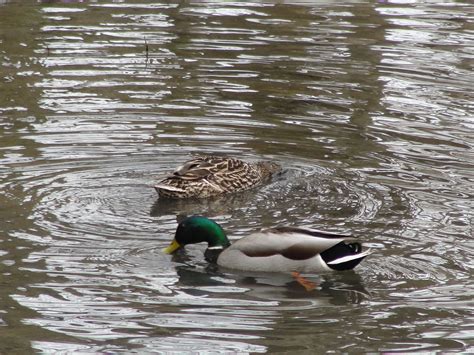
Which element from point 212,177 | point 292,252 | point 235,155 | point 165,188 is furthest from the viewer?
point 235,155

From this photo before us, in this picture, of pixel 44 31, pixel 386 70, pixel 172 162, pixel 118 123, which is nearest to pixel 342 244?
pixel 172 162

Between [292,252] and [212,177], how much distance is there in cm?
238

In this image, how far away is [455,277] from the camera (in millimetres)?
9414

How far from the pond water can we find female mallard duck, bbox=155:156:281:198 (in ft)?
0.40

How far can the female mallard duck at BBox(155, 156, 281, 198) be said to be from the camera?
38.1ft

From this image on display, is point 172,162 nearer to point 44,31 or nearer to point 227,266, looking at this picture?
point 227,266

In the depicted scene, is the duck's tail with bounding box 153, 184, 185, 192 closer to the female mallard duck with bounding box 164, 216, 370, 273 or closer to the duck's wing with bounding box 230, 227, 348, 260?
the female mallard duck with bounding box 164, 216, 370, 273

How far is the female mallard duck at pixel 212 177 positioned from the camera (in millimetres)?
11625

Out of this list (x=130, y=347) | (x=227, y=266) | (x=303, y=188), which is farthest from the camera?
(x=303, y=188)

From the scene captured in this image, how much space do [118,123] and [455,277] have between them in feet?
17.5

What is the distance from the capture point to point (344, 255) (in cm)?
949

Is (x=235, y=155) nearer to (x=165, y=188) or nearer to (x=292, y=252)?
(x=165, y=188)

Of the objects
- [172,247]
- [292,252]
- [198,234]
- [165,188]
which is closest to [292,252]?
[292,252]

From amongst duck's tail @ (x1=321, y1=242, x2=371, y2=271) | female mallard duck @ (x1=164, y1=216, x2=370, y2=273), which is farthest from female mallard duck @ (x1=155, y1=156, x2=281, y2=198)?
duck's tail @ (x1=321, y1=242, x2=371, y2=271)
